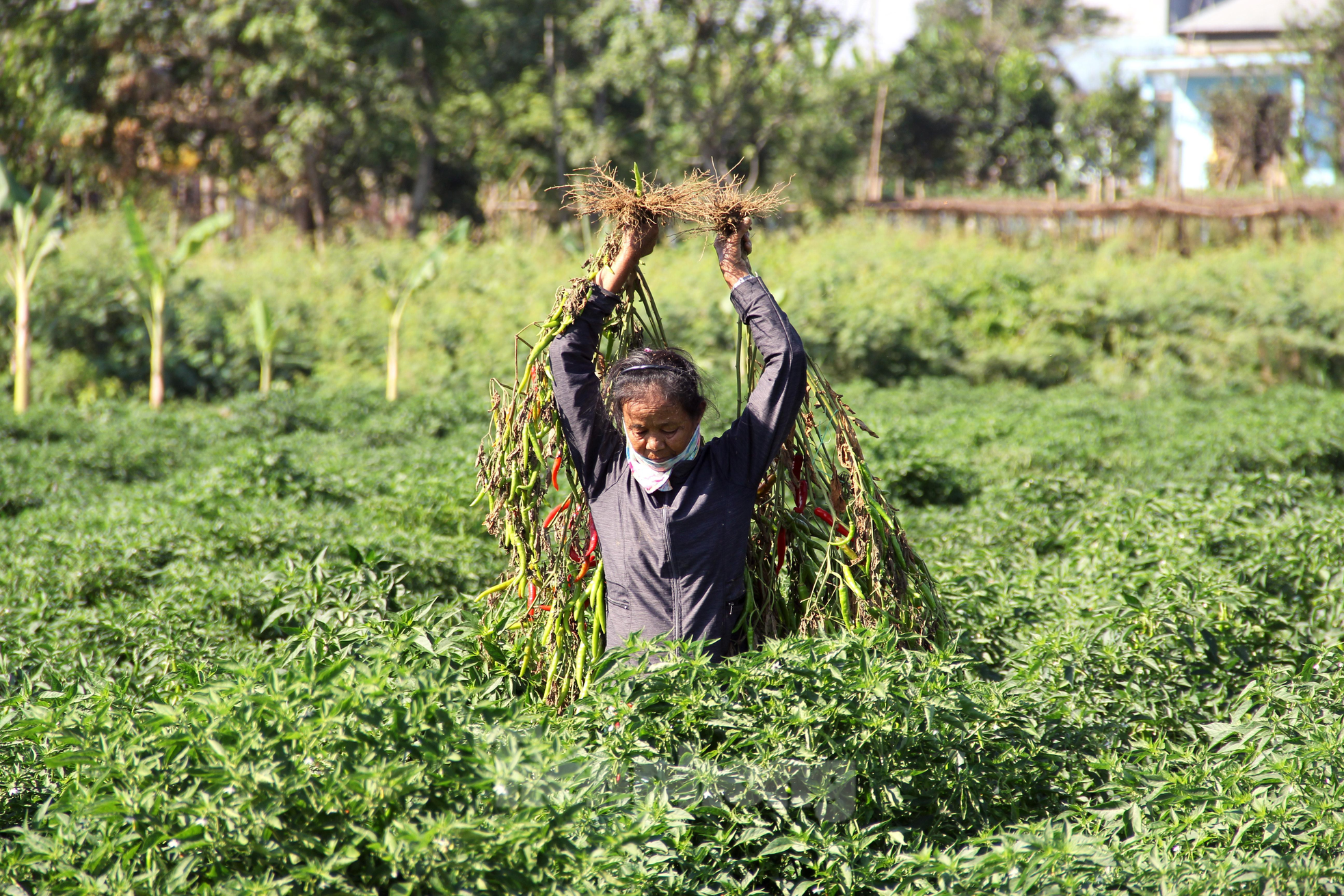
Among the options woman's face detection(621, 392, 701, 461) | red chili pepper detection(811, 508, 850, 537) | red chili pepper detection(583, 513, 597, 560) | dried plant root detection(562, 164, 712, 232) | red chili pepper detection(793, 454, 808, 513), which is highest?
dried plant root detection(562, 164, 712, 232)

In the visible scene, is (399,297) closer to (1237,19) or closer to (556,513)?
(556,513)

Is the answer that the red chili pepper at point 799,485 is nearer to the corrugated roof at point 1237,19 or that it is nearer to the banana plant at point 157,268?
the banana plant at point 157,268

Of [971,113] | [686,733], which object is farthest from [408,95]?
[686,733]

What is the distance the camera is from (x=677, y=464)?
255 cm

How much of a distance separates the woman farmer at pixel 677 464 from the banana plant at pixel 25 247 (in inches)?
328

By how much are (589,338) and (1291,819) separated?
1805 millimetres

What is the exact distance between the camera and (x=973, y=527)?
4.78 metres

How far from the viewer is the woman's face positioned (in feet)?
8.15

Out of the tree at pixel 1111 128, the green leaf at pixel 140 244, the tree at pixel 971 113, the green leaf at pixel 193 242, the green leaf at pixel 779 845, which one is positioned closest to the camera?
the green leaf at pixel 779 845

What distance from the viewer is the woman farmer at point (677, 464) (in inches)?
99.7

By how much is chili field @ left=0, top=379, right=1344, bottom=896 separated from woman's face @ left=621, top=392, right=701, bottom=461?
1.65 ft

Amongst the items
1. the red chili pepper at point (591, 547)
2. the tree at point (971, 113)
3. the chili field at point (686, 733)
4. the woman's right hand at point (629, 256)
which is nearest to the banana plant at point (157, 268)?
the chili field at point (686, 733)

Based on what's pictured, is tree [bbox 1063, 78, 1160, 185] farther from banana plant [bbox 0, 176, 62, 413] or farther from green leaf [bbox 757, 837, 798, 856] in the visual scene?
green leaf [bbox 757, 837, 798, 856]

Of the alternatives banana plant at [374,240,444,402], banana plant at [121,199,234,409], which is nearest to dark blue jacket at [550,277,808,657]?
banana plant at [374,240,444,402]
